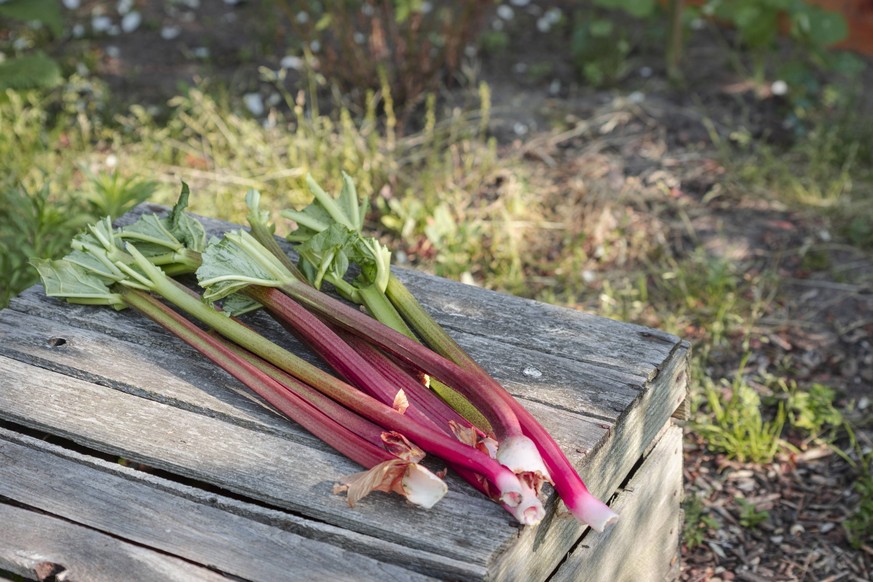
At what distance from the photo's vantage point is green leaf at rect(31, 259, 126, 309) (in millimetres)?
2176

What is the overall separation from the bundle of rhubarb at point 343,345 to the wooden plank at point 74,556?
32 centimetres

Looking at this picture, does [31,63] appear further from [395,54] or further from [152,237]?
[152,237]

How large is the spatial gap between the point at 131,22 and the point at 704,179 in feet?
11.4

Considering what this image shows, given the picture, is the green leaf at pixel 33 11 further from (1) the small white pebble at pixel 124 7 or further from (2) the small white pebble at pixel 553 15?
(2) the small white pebble at pixel 553 15

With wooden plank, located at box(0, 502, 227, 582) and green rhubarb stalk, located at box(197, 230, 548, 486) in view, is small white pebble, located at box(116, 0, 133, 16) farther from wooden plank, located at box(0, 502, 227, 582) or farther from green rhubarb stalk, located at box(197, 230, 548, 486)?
wooden plank, located at box(0, 502, 227, 582)

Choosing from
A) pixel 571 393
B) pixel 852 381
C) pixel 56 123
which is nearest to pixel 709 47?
pixel 852 381

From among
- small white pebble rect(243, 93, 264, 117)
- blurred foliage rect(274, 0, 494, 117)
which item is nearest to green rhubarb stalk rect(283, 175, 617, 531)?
blurred foliage rect(274, 0, 494, 117)

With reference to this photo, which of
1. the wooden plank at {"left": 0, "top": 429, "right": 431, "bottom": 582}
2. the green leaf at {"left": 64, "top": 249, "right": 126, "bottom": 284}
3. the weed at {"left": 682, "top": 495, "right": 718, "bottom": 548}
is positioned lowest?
the weed at {"left": 682, "top": 495, "right": 718, "bottom": 548}

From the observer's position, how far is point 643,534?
2.15 metres

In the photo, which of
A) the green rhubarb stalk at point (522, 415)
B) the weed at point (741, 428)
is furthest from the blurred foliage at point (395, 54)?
the green rhubarb stalk at point (522, 415)

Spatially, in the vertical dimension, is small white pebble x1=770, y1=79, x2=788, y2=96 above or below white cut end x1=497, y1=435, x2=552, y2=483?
below

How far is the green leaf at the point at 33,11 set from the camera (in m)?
4.59

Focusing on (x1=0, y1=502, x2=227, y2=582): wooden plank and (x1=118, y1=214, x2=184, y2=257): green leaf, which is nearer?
(x1=0, y1=502, x2=227, y2=582): wooden plank

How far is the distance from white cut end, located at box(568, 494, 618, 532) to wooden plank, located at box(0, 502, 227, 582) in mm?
592
